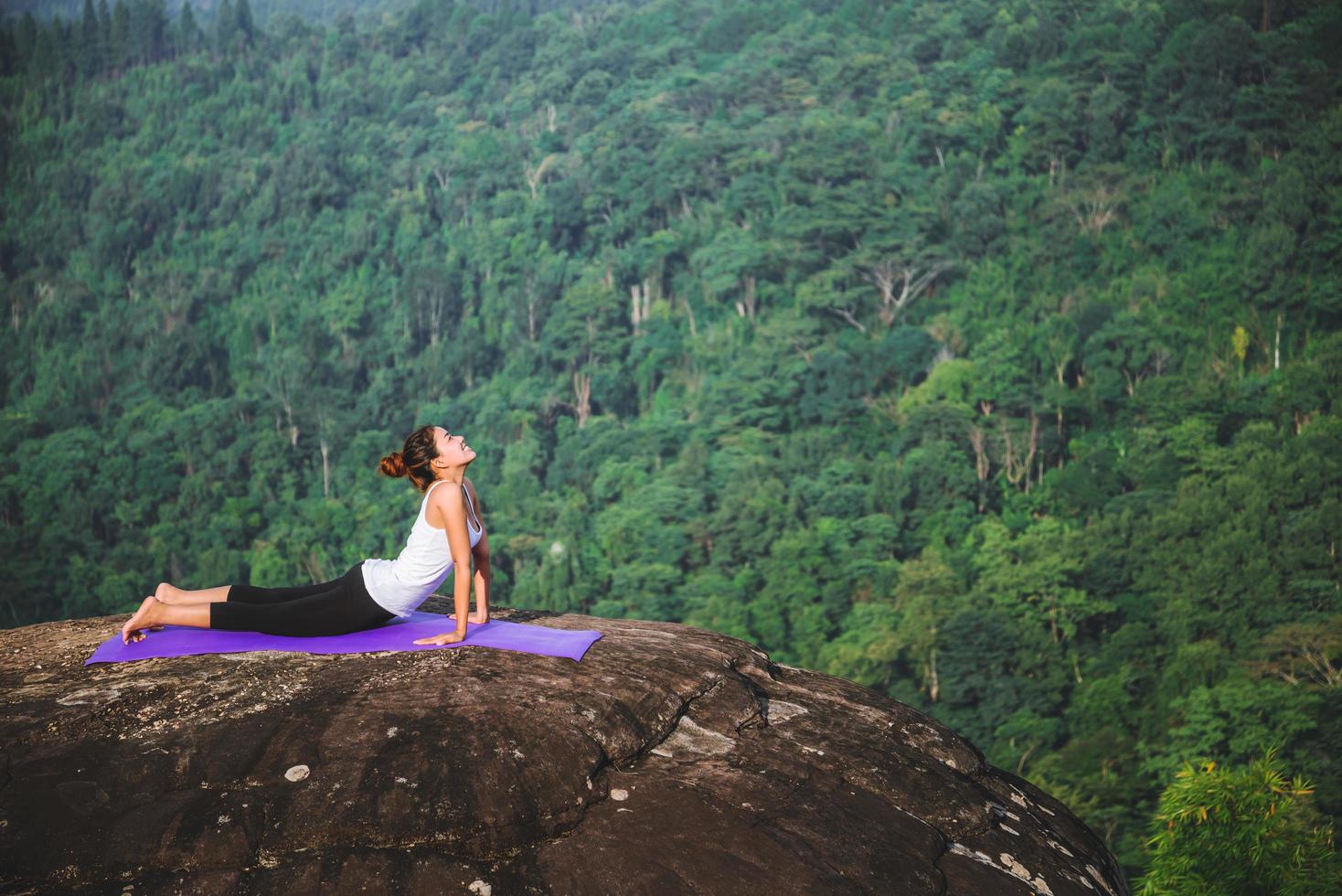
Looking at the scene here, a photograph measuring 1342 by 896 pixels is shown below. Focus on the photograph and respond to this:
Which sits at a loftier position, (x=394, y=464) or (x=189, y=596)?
(x=394, y=464)

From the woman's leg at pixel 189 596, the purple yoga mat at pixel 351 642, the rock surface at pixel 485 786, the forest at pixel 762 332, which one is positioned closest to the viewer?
the rock surface at pixel 485 786

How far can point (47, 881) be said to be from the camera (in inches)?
183

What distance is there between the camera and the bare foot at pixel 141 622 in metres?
6.23

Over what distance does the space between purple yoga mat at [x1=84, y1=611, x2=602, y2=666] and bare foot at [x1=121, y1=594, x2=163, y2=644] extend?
0.03 m

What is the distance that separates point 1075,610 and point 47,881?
38.6m

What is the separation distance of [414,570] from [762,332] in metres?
48.8

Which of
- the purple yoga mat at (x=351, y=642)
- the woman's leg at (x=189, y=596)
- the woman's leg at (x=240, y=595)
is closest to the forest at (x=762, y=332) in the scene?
the purple yoga mat at (x=351, y=642)

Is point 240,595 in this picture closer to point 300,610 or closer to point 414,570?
point 300,610

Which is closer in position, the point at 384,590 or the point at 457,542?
the point at 457,542

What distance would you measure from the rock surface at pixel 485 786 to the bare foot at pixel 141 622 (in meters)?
0.25

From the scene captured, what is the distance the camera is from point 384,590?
6.42 m

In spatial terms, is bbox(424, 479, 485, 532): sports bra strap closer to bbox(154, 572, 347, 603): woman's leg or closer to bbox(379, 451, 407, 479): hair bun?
bbox(379, 451, 407, 479): hair bun

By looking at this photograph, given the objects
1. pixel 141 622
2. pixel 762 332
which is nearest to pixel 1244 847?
pixel 141 622

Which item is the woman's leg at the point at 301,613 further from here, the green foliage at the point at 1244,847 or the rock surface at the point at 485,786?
the green foliage at the point at 1244,847
